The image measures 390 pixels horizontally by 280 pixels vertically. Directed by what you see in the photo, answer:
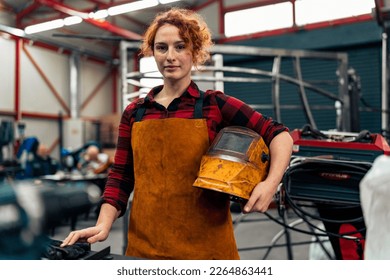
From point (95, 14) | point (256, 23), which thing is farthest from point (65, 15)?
point (256, 23)

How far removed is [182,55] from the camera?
2.56 feet

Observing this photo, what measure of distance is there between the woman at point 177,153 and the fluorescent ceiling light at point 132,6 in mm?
963

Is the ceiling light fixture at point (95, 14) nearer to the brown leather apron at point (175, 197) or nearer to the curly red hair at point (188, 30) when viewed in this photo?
the curly red hair at point (188, 30)

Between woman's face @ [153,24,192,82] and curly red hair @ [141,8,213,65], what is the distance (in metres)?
0.01

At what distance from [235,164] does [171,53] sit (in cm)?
28

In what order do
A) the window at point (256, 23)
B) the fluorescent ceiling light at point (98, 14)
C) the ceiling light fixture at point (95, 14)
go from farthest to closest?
the window at point (256, 23), the fluorescent ceiling light at point (98, 14), the ceiling light fixture at point (95, 14)

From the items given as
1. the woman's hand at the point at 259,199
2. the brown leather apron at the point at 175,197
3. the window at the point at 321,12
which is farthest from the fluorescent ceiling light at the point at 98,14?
the window at the point at 321,12

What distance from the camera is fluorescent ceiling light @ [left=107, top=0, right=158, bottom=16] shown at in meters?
1.82

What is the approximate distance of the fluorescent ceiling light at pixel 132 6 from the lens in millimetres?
1817

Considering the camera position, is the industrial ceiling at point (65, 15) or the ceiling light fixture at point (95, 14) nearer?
the industrial ceiling at point (65, 15)

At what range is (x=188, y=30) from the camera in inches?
31.4

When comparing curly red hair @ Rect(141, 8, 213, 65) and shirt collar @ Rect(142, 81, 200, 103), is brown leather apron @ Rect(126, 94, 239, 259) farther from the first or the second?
curly red hair @ Rect(141, 8, 213, 65)
